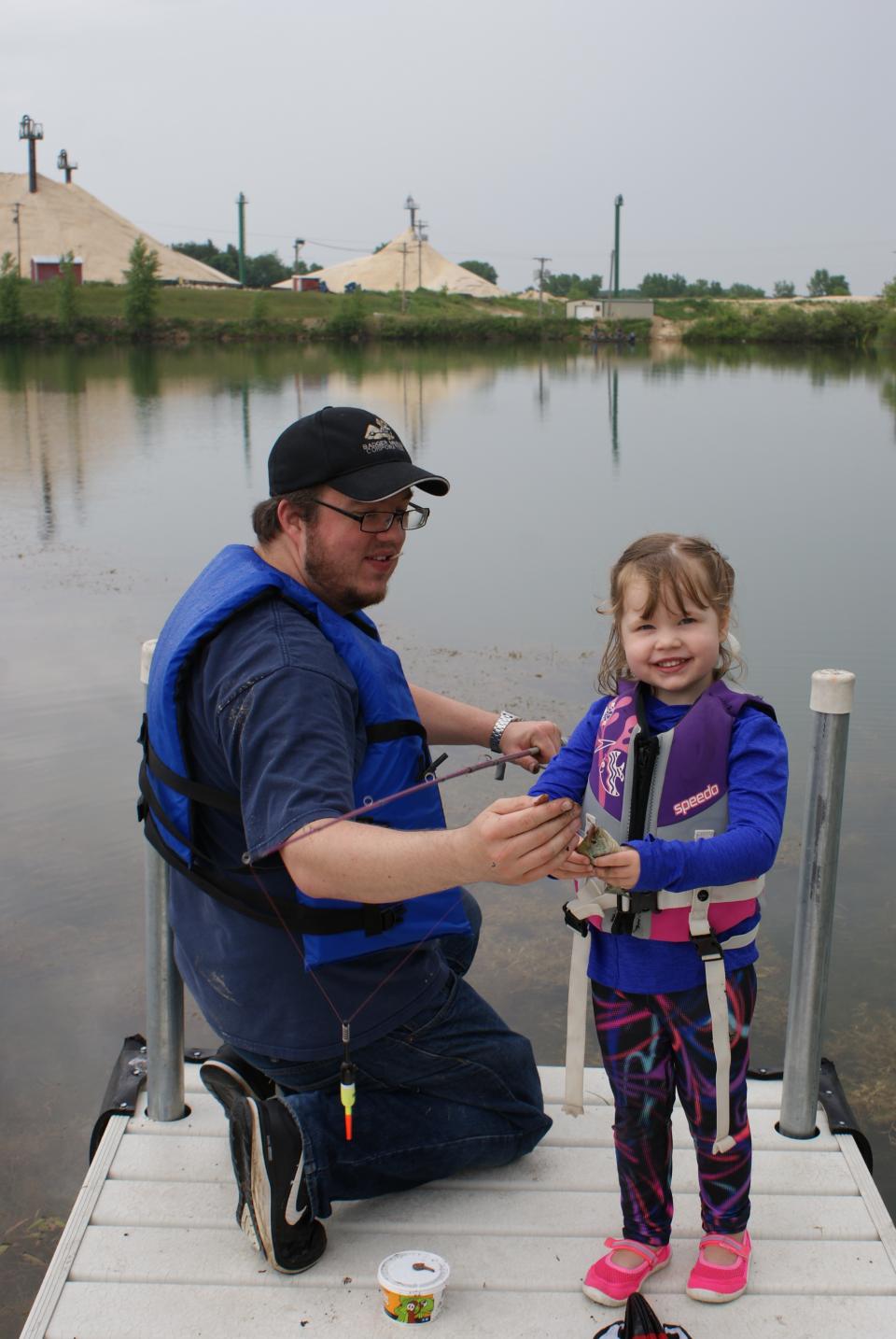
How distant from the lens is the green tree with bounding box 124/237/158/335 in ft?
214

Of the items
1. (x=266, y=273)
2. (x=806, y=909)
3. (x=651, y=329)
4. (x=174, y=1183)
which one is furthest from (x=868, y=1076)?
(x=266, y=273)

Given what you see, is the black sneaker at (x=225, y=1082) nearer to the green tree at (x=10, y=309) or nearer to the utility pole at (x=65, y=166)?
the green tree at (x=10, y=309)

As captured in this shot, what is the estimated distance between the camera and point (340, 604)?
9.42 feet

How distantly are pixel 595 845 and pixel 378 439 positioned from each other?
1.03 meters

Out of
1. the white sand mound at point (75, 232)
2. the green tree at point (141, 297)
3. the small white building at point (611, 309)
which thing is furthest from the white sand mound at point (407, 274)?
the green tree at point (141, 297)

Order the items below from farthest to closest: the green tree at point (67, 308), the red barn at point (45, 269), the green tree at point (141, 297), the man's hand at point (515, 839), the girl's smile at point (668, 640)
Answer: the red barn at point (45, 269) < the green tree at point (141, 297) < the green tree at point (67, 308) < the girl's smile at point (668, 640) < the man's hand at point (515, 839)

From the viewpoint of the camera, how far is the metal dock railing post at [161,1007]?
3.11m

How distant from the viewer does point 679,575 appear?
260 cm

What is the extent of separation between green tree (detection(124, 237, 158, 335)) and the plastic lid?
6663cm

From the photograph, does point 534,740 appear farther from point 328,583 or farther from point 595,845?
point 595,845

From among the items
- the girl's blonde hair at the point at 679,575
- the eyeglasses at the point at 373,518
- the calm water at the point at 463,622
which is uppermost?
the eyeglasses at the point at 373,518

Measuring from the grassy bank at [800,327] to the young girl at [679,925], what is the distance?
71.9 meters

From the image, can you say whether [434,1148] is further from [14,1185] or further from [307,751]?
[14,1185]

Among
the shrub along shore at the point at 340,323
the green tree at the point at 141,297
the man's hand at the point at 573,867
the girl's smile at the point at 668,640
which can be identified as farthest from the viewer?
the green tree at the point at 141,297
